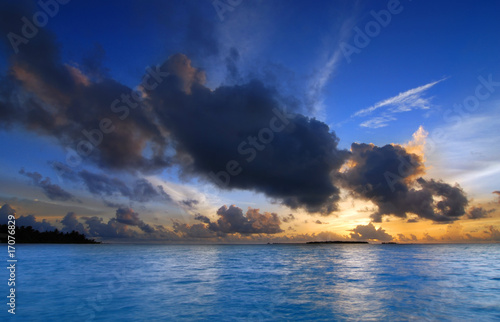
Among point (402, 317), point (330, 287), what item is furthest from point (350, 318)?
point (330, 287)

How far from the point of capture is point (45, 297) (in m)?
27.0

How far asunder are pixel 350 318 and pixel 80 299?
933 inches

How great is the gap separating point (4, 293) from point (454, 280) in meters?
51.1

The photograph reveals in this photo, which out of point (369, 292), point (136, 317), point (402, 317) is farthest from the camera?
point (369, 292)

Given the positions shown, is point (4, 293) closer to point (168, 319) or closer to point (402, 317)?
point (168, 319)

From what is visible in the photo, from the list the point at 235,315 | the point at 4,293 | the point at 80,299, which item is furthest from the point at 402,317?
the point at 4,293

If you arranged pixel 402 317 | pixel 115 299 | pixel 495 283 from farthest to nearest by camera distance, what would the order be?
pixel 495 283, pixel 115 299, pixel 402 317

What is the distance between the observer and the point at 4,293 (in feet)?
92.6

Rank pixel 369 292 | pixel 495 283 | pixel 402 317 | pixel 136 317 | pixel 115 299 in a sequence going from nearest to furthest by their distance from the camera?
pixel 402 317 < pixel 136 317 < pixel 115 299 < pixel 369 292 < pixel 495 283

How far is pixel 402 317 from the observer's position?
1875 cm

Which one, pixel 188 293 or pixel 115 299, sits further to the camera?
pixel 188 293

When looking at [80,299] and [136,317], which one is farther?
[80,299]

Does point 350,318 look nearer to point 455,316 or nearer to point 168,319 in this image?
point 455,316

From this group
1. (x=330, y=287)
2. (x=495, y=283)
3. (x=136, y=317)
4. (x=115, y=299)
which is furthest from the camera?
(x=495, y=283)
